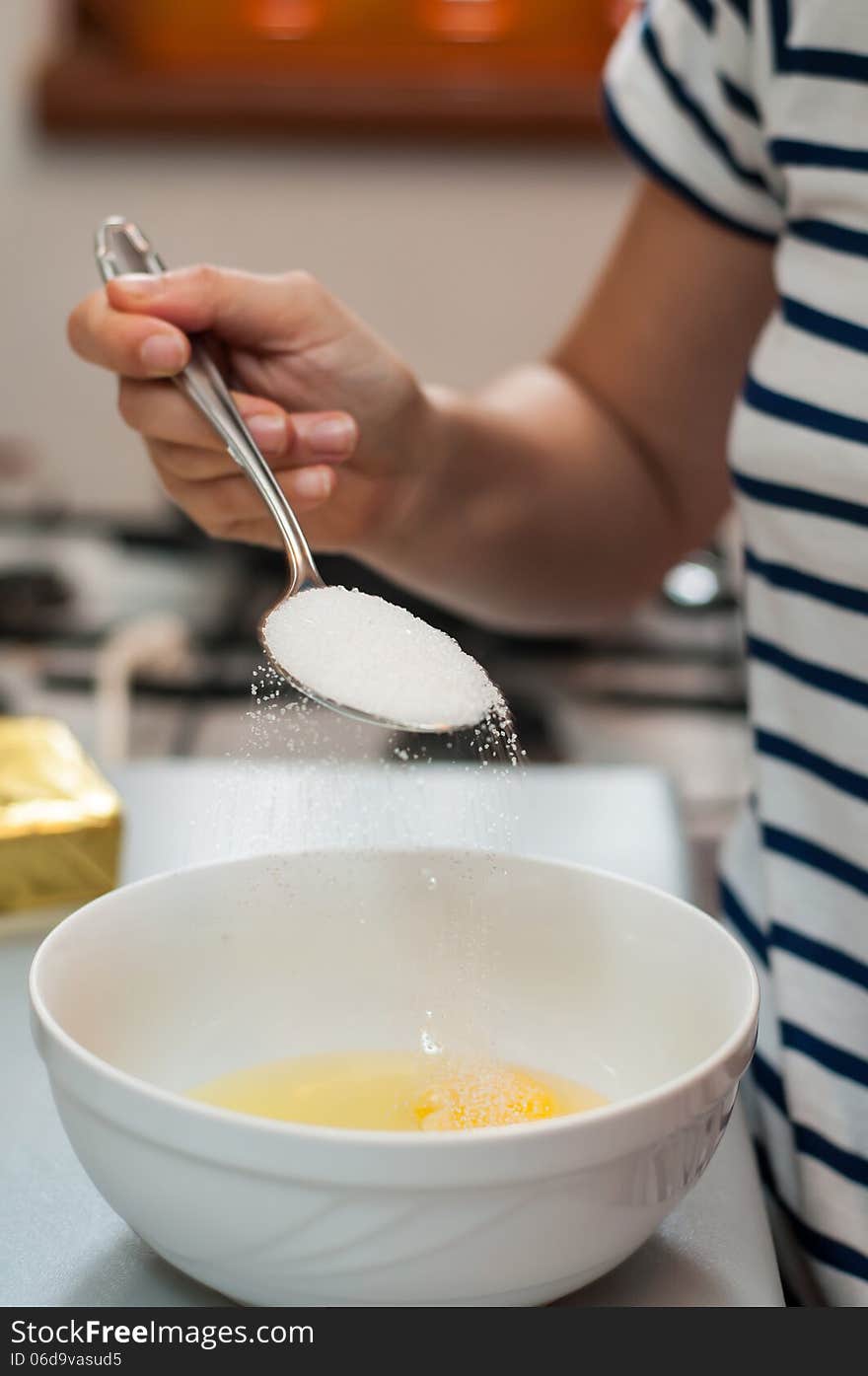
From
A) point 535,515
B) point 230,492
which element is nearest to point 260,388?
point 230,492

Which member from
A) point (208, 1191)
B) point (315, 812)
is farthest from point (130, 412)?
point (208, 1191)

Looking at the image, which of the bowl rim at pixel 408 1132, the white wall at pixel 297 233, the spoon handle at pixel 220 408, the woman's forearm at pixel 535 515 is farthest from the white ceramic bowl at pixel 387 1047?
the white wall at pixel 297 233

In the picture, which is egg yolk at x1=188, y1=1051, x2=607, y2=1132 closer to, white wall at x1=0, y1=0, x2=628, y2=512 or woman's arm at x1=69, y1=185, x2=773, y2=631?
woman's arm at x1=69, y1=185, x2=773, y2=631

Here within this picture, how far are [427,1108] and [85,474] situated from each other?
1381 mm

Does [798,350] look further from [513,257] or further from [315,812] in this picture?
[513,257]

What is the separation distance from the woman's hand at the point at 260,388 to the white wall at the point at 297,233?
3.53 ft

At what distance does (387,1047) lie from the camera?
44 cm

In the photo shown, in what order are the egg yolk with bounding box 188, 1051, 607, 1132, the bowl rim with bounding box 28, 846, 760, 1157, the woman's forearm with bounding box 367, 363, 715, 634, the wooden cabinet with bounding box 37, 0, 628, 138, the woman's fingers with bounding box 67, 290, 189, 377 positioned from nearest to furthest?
the bowl rim with bounding box 28, 846, 760, 1157
the egg yolk with bounding box 188, 1051, 607, 1132
the woman's fingers with bounding box 67, 290, 189, 377
the woman's forearm with bounding box 367, 363, 715, 634
the wooden cabinet with bounding box 37, 0, 628, 138

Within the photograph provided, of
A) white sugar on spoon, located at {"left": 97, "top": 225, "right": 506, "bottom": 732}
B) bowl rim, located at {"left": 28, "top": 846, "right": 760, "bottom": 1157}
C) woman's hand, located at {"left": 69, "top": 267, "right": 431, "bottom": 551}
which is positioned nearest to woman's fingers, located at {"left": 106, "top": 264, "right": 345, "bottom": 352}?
woman's hand, located at {"left": 69, "top": 267, "right": 431, "bottom": 551}

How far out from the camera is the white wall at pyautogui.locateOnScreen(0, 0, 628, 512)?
1599 millimetres

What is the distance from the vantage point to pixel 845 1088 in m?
0.50

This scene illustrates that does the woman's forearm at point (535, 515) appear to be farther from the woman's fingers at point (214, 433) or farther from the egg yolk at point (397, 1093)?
the egg yolk at point (397, 1093)

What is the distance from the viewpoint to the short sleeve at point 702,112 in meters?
0.59

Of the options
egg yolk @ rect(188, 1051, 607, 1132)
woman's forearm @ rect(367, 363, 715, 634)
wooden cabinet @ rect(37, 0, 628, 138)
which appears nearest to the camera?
egg yolk @ rect(188, 1051, 607, 1132)
